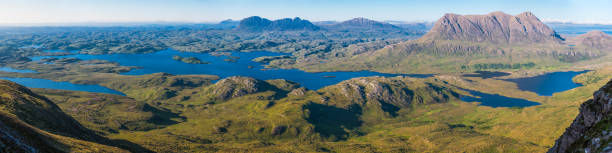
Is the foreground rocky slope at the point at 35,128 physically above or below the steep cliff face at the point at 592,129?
below

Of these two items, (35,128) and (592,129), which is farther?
(35,128)

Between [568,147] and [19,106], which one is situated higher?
[568,147]

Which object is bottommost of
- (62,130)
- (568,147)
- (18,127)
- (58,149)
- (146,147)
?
(146,147)

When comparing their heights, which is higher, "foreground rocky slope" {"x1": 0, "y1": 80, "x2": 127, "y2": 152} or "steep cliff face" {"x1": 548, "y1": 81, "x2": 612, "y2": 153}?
"steep cliff face" {"x1": 548, "y1": 81, "x2": 612, "y2": 153}

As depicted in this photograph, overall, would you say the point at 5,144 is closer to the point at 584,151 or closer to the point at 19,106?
the point at 19,106

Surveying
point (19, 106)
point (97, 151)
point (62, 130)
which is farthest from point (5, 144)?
point (19, 106)

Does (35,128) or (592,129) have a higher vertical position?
(592,129)

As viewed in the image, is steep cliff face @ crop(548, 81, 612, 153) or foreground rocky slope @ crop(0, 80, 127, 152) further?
foreground rocky slope @ crop(0, 80, 127, 152)

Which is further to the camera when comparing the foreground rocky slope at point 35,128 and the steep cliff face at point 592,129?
the foreground rocky slope at point 35,128
